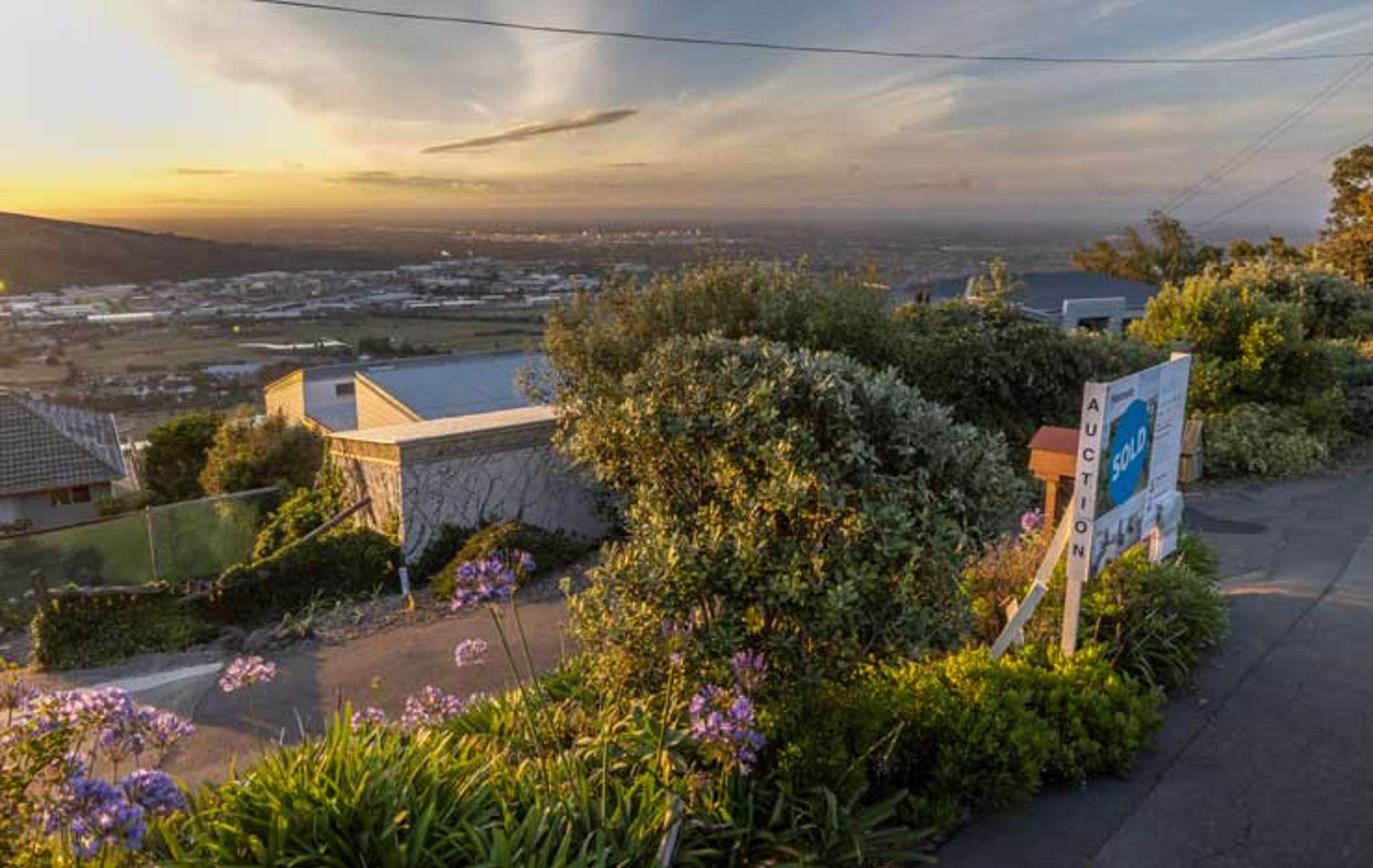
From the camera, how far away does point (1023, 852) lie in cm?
382

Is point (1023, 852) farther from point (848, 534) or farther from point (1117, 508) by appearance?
point (1117, 508)

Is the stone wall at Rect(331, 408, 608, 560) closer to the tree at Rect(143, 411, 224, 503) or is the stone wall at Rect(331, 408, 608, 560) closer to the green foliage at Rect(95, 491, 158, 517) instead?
the green foliage at Rect(95, 491, 158, 517)

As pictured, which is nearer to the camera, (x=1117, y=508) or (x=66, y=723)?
(x=66, y=723)

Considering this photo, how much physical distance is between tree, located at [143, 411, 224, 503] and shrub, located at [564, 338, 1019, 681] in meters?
21.3

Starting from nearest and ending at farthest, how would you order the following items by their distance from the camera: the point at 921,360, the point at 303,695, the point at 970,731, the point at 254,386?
the point at 970,731 < the point at 303,695 < the point at 921,360 < the point at 254,386

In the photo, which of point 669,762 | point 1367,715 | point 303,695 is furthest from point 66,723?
point 1367,715

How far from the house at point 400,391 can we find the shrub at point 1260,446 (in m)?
11.9

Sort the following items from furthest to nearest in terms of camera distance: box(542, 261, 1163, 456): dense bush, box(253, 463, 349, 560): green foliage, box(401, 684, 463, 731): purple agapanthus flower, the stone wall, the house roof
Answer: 1. the house roof
2. box(542, 261, 1163, 456): dense bush
3. box(253, 463, 349, 560): green foliage
4. the stone wall
5. box(401, 684, 463, 731): purple agapanthus flower

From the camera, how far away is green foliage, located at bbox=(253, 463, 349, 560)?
10.6m

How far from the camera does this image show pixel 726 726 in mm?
3254

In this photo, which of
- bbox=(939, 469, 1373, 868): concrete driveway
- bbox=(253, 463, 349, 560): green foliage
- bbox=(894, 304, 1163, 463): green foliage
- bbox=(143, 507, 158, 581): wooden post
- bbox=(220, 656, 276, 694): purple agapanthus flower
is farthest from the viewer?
bbox=(894, 304, 1163, 463): green foliage

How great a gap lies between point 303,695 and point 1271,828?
6.16 meters

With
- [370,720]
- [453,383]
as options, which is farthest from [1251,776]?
[453,383]

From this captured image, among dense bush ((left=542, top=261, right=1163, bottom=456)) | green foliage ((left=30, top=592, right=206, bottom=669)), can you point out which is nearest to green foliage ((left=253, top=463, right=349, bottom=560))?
green foliage ((left=30, top=592, right=206, bottom=669))
